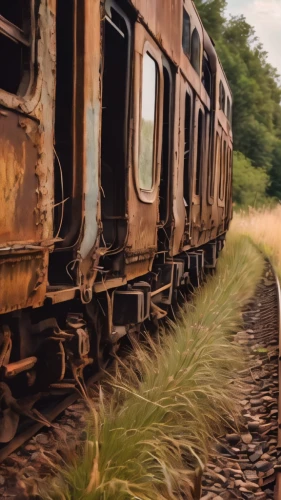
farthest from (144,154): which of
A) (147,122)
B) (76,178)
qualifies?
(76,178)

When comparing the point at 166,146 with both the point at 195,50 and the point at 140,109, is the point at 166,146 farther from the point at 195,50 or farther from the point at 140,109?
the point at 195,50

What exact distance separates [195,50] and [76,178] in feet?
17.0

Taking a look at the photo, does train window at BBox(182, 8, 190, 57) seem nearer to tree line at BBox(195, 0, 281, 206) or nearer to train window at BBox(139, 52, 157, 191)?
train window at BBox(139, 52, 157, 191)

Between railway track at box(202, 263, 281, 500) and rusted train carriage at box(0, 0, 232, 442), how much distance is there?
1008 millimetres

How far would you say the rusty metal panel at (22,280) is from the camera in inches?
115

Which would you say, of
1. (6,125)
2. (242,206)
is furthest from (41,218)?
(242,206)

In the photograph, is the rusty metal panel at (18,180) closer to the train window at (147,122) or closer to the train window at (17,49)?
the train window at (17,49)

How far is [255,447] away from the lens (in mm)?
4258

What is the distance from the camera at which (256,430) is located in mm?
4590

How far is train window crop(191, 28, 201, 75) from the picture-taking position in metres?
8.38

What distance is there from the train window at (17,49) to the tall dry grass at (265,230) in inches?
474

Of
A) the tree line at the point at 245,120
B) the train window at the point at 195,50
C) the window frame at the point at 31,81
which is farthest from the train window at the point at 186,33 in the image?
the tree line at the point at 245,120

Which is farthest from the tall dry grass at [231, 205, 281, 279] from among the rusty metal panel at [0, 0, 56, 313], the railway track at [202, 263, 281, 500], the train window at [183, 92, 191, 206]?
the rusty metal panel at [0, 0, 56, 313]

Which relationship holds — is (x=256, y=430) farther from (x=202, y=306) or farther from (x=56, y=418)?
(x=202, y=306)
